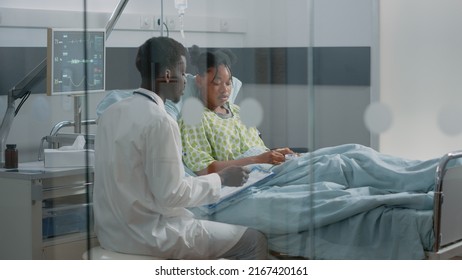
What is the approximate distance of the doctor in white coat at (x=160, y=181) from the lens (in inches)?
105

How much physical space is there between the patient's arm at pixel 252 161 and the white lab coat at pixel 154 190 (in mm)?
27

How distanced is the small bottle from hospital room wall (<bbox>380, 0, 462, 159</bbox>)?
4.75ft

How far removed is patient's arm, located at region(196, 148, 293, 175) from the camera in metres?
2.66

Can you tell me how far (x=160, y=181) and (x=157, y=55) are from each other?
42cm

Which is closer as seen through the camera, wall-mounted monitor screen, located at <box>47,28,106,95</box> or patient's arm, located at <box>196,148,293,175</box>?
patient's arm, located at <box>196,148,293,175</box>

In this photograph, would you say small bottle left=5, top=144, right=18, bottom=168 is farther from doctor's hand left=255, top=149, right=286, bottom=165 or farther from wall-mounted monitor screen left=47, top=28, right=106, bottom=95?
doctor's hand left=255, top=149, right=286, bottom=165

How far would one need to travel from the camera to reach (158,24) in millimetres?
2781

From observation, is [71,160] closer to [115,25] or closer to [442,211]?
[115,25]

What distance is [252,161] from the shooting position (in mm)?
2695

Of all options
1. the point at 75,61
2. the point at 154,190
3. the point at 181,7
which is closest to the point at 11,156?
the point at 75,61

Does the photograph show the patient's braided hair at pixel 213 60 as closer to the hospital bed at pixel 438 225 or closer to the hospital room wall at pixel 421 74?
the hospital bed at pixel 438 225

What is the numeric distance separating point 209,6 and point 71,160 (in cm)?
85

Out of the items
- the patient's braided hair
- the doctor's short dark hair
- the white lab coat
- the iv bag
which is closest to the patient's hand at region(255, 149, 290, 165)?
the white lab coat

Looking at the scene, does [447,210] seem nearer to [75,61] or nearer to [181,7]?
[181,7]
